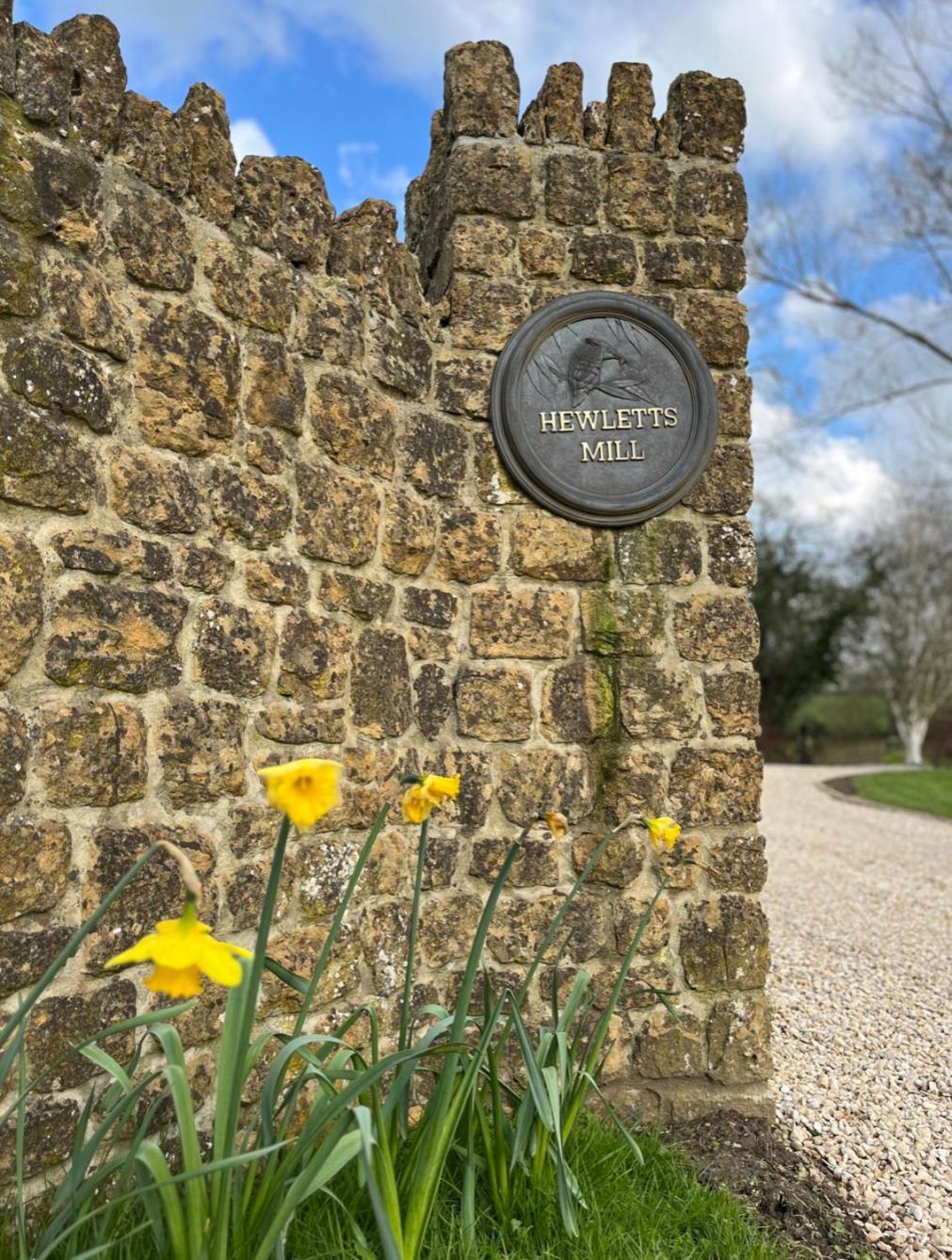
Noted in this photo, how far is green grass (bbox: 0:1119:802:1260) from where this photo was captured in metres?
2.17

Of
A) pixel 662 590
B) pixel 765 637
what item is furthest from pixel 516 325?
pixel 765 637

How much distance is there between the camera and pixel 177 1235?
1728 millimetres

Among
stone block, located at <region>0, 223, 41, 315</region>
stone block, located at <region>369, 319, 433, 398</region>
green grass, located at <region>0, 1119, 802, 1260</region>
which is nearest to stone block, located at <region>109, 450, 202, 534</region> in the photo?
stone block, located at <region>0, 223, 41, 315</region>

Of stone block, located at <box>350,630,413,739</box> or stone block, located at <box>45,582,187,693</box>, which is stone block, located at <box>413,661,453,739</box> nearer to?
stone block, located at <box>350,630,413,739</box>

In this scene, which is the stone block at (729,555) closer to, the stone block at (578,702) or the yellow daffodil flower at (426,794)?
the stone block at (578,702)

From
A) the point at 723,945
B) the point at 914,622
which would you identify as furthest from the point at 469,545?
the point at 914,622

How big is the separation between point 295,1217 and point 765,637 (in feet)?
71.2

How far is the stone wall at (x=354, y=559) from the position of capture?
2.26m

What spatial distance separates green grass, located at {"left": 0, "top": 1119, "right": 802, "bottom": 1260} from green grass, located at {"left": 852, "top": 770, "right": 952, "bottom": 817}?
11.8 metres

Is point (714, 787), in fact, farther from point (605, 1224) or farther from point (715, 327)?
point (715, 327)

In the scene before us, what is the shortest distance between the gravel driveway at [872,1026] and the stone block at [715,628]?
5.38ft

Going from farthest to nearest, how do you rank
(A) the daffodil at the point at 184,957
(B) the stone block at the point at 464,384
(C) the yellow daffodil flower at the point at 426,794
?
(B) the stone block at the point at 464,384 < (C) the yellow daffodil flower at the point at 426,794 < (A) the daffodil at the point at 184,957

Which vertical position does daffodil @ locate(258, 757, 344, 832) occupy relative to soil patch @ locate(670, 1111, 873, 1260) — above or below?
above

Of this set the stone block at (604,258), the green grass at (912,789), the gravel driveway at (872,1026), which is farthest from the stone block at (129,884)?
the green grass at (912,789)
